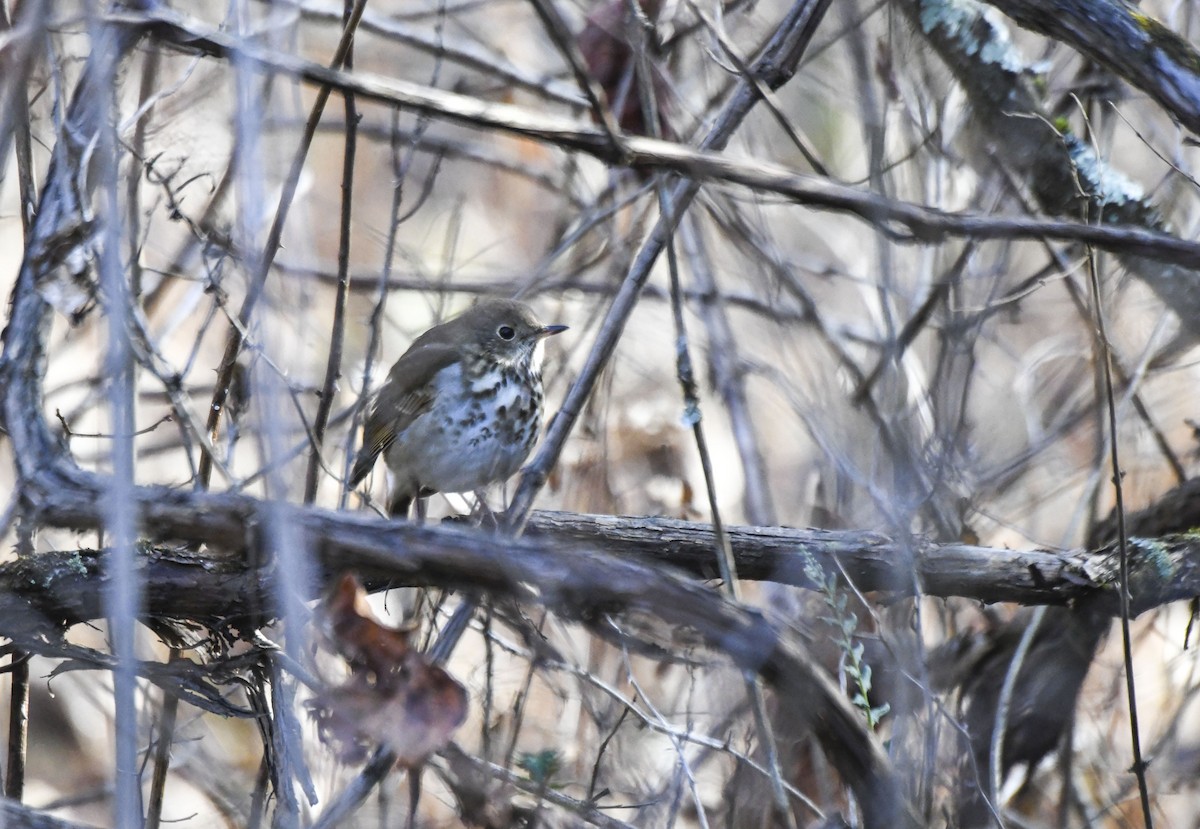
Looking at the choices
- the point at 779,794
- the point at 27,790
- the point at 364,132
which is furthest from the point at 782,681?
the point at 27,790

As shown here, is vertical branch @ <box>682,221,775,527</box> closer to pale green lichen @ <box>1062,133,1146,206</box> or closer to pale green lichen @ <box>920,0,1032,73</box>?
pale green lichen @ <box>920,0,1032,73</box>

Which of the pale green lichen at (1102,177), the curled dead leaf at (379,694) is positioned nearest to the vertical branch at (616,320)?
the curled dead leaf at (379,694)

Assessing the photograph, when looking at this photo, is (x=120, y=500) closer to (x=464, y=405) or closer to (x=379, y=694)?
(x=379, y=694)

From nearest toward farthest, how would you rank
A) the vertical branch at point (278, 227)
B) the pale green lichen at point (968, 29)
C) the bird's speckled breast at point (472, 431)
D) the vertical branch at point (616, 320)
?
the vertical branch at point (278, 227), the vertical branch at point (616, 320), the pale green lichen at point (968, 29), the bird's speckled breast at point (472, 431)

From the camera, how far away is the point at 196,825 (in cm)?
457

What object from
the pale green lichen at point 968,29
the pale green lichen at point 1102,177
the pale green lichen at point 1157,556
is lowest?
the pale green lichen at point 1157,556

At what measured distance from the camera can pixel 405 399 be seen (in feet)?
13.6

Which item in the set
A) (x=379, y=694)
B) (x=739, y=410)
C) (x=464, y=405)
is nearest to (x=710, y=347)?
(x=739, y=410)

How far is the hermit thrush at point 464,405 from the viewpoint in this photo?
159 inches

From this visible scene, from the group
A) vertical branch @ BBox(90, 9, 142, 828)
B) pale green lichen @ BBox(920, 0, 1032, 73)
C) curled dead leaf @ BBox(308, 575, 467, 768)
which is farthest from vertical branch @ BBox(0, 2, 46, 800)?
pale green lichen @ BBox(920, 0, 1032, 73)

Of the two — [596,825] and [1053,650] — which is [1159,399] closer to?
[1053,650]

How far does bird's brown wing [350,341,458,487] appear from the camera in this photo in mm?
4082

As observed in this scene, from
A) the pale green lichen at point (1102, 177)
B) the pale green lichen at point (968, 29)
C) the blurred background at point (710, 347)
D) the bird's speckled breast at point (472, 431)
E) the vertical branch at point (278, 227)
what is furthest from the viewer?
the bird's speckled breast at point (472, 431)

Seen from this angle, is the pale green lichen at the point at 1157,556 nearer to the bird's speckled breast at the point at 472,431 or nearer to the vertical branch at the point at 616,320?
the vertical branch at the point at 616,320
